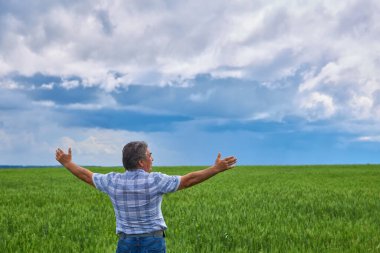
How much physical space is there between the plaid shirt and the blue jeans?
0.25 feet

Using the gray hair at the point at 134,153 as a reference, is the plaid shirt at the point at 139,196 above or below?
below

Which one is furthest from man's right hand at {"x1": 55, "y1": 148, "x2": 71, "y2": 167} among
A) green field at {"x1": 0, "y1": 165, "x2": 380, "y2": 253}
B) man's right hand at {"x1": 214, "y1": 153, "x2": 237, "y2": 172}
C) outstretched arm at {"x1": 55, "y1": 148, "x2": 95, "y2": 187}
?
green field at {"x1": 0, "y1": 165, "x2": 380, "y2": 253}

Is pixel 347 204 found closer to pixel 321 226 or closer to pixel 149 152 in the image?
pixel 321 226

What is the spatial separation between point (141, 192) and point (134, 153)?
14.9 inches

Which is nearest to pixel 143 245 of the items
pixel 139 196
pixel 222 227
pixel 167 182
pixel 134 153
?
pixel 139 196

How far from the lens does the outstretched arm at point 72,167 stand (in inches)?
198

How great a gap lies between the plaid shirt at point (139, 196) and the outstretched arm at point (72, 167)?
0.42 metres

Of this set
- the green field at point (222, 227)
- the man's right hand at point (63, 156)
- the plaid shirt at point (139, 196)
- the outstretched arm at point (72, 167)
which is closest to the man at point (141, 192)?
the plaid shirt at point (139, 196)

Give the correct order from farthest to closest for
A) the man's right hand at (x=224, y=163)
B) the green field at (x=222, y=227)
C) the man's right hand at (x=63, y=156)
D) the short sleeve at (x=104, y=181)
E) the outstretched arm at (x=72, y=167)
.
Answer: the green field at (x=222, y=227), the man's right hand at (x=63, y=156), the outstretched arm at (x=72, y=167), the short sleeve at (x=104, y=181), the man's right hand at (x=224, y=163)

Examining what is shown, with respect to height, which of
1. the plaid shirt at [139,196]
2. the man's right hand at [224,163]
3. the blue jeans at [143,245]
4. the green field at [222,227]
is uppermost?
the man's right hand at [224,163]

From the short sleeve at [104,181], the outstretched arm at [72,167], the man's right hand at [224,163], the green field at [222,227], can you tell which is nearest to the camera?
the man's right hand at [224,163]

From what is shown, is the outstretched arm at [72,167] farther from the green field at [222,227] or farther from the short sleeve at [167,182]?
the green field at [222,227]

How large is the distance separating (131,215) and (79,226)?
20.8ft

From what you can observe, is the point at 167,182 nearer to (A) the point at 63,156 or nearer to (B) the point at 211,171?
(B) the point at 211,171
